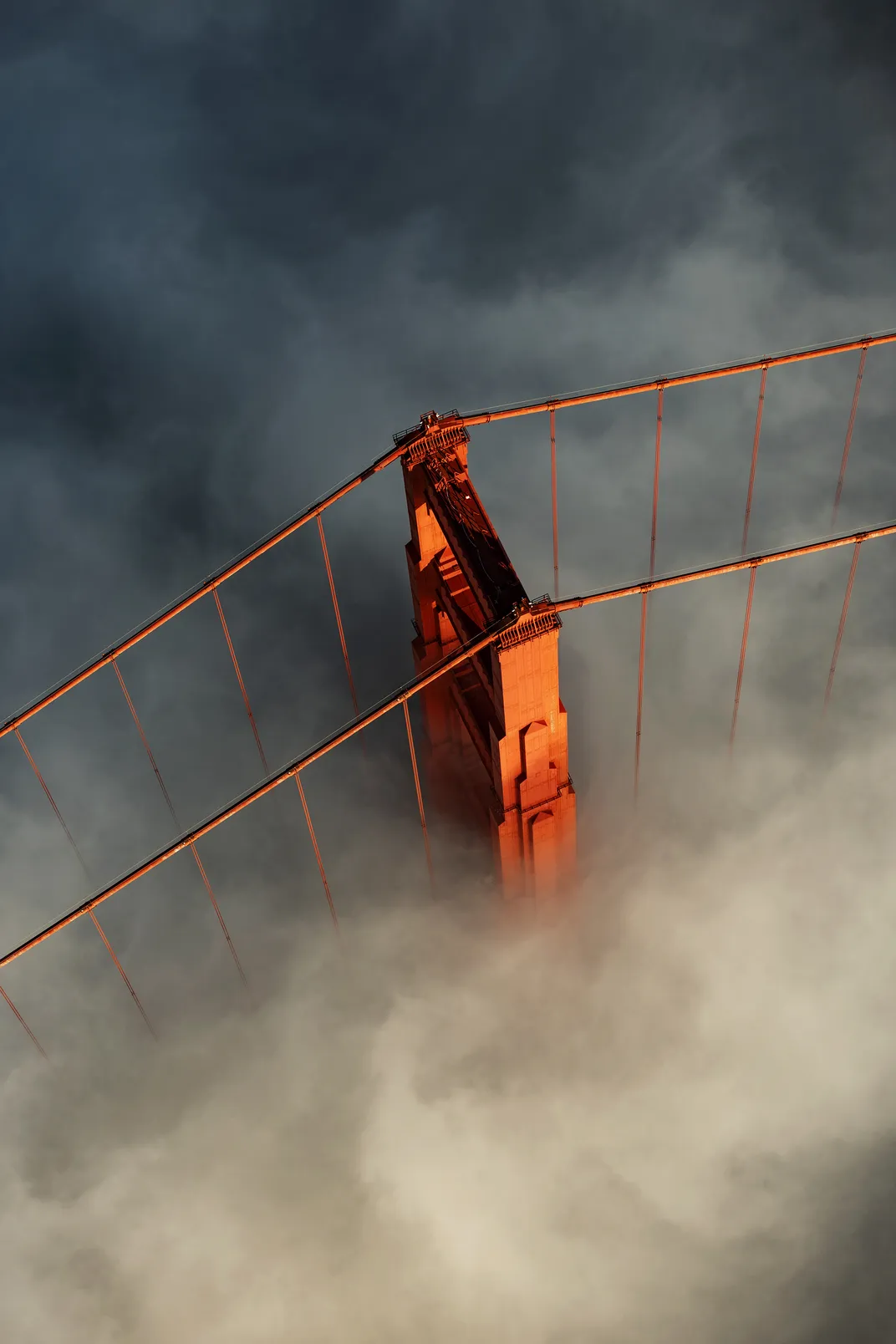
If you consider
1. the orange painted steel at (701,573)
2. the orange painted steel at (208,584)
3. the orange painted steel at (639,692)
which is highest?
the orange painted steel at (208,584)

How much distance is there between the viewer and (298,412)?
4734 cm

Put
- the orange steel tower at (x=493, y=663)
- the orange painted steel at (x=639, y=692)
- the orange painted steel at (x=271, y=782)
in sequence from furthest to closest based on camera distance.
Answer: the orange painted steel at (x=639, y=692) < the orange steel tower at (x=493, y=663) < the orange painted steel at (x=271, y=782)

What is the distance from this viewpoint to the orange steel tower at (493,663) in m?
23.6

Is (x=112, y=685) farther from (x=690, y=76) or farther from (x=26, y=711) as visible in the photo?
(x=690, y=76)

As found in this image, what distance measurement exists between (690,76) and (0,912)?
46.0 metres

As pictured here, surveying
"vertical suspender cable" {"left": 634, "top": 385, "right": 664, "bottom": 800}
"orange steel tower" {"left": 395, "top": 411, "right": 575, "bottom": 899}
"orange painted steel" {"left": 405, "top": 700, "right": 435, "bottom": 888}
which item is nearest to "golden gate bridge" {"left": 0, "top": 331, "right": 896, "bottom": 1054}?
"orange steel tower" {"left": 395, "top": 411, "right": 575, "bottom": 899}

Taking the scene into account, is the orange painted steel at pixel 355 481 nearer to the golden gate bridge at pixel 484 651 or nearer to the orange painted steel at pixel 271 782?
the golden gate bridge at pixel 484 651

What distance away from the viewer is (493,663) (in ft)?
77.5

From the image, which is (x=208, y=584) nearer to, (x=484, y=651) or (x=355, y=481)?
(x=355, y=481)

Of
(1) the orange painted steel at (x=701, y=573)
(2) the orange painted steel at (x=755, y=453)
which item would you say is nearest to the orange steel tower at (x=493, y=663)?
(1) the orange painted steel at (x=701, y=573)

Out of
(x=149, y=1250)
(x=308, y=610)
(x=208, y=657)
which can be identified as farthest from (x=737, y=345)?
(x=149, y=1250)

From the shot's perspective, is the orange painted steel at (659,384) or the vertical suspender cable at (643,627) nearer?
the vertical suspender cable at (643,627)

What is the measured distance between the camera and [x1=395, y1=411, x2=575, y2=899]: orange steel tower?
23.6 m

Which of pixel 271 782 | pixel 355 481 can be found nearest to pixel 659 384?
pixel 355 481
